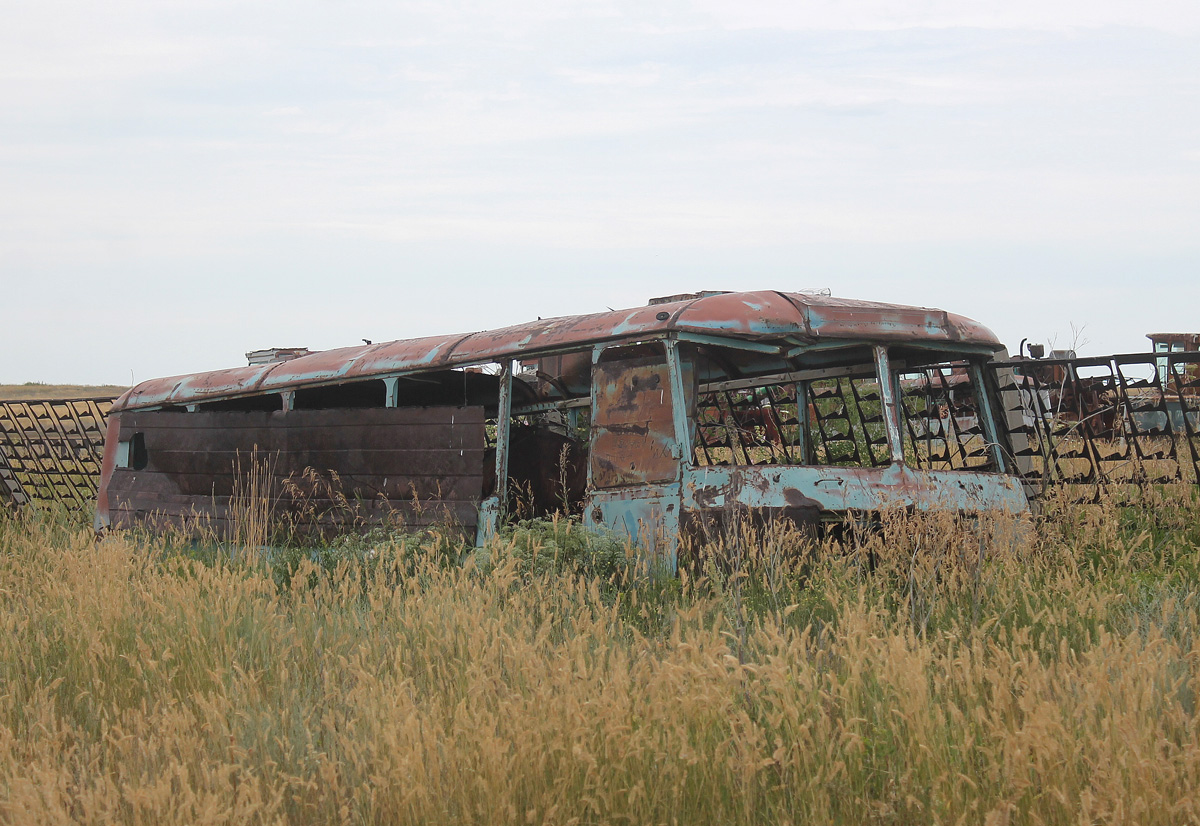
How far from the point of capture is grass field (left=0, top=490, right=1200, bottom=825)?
2.69 metres

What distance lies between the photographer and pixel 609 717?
114 inches

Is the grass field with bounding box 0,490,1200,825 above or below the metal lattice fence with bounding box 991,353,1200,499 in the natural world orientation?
below

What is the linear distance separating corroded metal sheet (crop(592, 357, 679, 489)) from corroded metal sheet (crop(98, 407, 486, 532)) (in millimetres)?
957

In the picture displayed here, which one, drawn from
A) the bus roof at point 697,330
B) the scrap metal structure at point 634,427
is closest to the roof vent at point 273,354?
the scrap metal structure at point 634,427

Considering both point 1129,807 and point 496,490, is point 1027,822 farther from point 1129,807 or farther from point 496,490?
point 496,490

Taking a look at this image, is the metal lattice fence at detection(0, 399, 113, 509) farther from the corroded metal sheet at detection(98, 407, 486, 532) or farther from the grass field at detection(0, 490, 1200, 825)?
the grass field at detection(0, 490, 1200, 825)

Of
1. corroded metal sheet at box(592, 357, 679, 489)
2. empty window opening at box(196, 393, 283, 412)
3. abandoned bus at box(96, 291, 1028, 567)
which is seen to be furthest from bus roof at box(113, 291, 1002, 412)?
empty window opening at box(196, 393, 283, 412)

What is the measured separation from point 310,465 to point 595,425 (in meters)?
2.62

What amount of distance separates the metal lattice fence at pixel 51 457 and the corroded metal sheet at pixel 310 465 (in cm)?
277

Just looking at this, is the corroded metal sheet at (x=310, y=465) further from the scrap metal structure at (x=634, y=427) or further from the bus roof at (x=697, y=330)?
the bus roof at (x=697, y=330)

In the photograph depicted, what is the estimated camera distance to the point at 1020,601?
4.77 metres

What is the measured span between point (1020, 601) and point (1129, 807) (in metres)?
2.26

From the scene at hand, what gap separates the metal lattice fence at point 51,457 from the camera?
470 inches

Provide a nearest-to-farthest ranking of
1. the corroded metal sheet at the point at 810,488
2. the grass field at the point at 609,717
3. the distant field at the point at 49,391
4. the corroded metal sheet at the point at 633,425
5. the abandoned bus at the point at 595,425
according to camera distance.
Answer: the grass field at the point at 609,717 < the corroded metal sheet at the point at 810,488 < the abandoned bus at the point at 595,425 < the corroded metal sheet at the point at 633,425 < the distant field at the point at 49,391
